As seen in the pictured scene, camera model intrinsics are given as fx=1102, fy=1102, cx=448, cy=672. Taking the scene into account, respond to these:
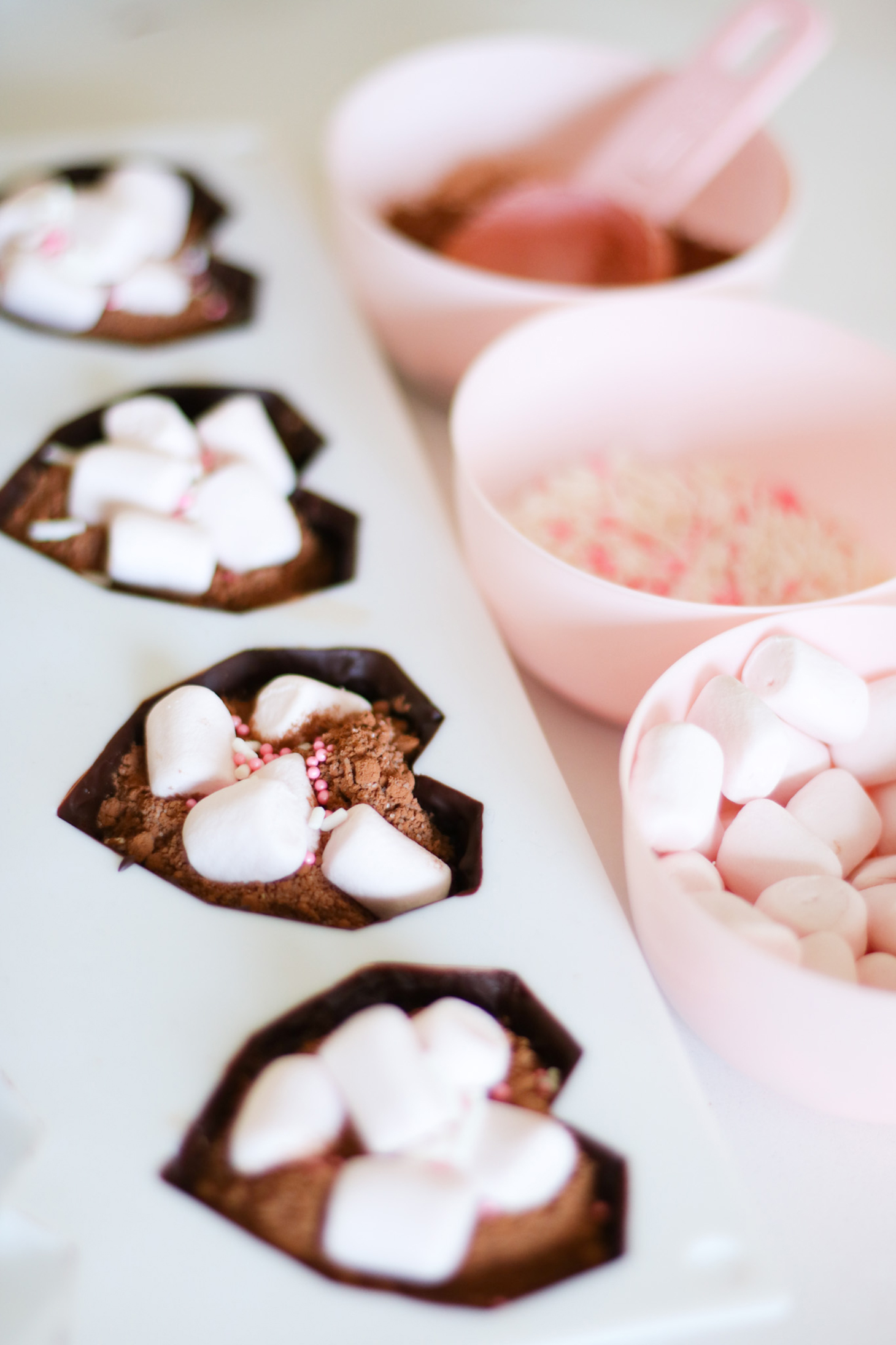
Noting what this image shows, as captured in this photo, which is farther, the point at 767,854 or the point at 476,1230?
the point at 767,854

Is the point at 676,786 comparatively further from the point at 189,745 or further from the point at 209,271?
the point at 209,271

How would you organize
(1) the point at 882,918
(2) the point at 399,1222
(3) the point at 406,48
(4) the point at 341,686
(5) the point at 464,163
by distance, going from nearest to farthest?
(2) the point at 399,1222
(1) the point at 882,918
(4) the point at 341,686
(5) the point at 464,163
(3) the point at 406,48

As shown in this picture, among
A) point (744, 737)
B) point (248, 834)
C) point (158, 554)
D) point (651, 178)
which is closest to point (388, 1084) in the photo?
point (248, 834)

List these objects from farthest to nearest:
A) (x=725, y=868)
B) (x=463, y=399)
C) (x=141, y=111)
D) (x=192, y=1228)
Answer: (x=141, y=111), (x=463, y=399), (x=725, y=868), (x=192, y=1228)

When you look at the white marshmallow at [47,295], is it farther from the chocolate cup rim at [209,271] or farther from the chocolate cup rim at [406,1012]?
the chocolate cup rim at [406,1012]

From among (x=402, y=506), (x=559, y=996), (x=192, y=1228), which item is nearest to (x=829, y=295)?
(x=402, y=506)

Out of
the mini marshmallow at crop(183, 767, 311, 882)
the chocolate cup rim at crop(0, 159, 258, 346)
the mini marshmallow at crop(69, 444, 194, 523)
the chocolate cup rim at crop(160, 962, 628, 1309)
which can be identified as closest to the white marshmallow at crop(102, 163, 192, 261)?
the chocolate cup rim at crop(0, 159, 258, 346)

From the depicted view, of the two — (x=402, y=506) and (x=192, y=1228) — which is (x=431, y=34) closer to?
(x=402, y=506)
